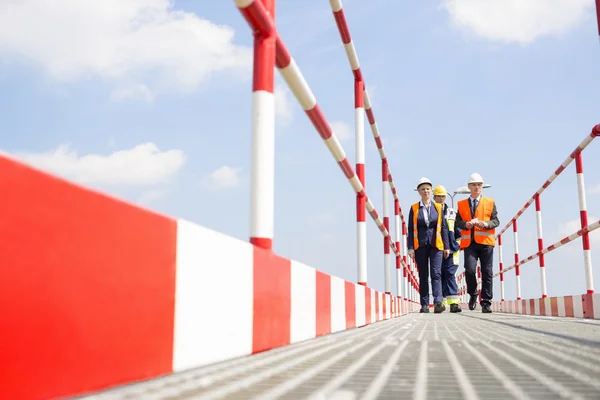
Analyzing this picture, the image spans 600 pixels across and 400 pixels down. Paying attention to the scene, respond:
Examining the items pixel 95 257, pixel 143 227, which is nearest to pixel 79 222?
pixel 95 257

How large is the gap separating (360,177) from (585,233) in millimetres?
2889

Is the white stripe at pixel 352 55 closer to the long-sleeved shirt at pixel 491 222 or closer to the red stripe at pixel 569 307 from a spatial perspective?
the red stripe at pixel 569 307

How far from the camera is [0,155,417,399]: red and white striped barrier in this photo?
0.74 metres

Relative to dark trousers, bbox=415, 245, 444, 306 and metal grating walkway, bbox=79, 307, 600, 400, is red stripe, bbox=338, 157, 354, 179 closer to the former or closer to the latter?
metal grating walkway, bbox=79, 307, 600, 400

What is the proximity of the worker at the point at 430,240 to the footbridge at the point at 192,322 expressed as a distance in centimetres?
575

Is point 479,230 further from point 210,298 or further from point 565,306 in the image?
point 210,298

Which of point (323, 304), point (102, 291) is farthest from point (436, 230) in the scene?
point (102, 291)

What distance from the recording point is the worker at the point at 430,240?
7750 mm

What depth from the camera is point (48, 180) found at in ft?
2.62

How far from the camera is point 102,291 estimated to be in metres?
0.91

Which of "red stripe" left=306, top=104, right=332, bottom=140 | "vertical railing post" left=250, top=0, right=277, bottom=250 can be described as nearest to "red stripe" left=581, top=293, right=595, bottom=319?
"red stripe" left=306, top=104, right=332, bottom=140

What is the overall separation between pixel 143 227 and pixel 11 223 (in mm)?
330

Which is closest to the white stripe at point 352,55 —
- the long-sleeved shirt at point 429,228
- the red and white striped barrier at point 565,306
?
the red and white striped barrier at point 565,306

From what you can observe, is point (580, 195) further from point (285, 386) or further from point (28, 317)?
point (28, 317)
